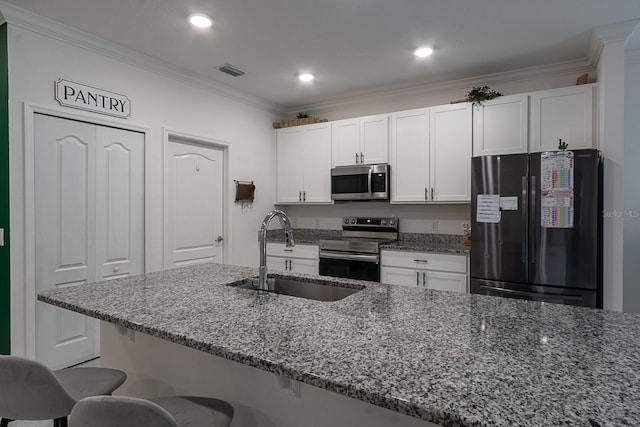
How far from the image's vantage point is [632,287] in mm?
3186

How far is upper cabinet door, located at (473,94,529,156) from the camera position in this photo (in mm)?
3209

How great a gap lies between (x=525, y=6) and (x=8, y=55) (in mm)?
3447

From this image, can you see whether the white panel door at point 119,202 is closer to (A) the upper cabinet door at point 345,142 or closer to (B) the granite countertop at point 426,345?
(B) the granite countertop at point 426,345

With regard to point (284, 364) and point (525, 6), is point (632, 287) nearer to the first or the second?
point (525, 6)

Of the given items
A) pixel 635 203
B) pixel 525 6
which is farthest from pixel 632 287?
pixel 525 6

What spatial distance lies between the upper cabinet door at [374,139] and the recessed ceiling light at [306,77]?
2.41ft

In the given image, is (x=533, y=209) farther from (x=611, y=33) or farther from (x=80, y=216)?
(x=80, y=216)

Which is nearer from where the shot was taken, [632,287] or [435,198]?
[632,287]

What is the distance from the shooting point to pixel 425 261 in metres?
3.44

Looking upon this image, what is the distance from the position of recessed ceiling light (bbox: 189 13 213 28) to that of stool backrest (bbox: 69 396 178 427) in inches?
96.3

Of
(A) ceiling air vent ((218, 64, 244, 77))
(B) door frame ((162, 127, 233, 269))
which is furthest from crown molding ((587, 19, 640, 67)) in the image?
(B) door frame ((162, 127, 233, 269))

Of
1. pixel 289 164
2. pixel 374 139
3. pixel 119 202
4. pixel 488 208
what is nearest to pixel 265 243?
pixel 119 202

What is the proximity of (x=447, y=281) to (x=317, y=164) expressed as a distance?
201 cm

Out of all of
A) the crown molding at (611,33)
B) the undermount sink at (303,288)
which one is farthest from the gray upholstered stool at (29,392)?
the crown molding at (611,33)
